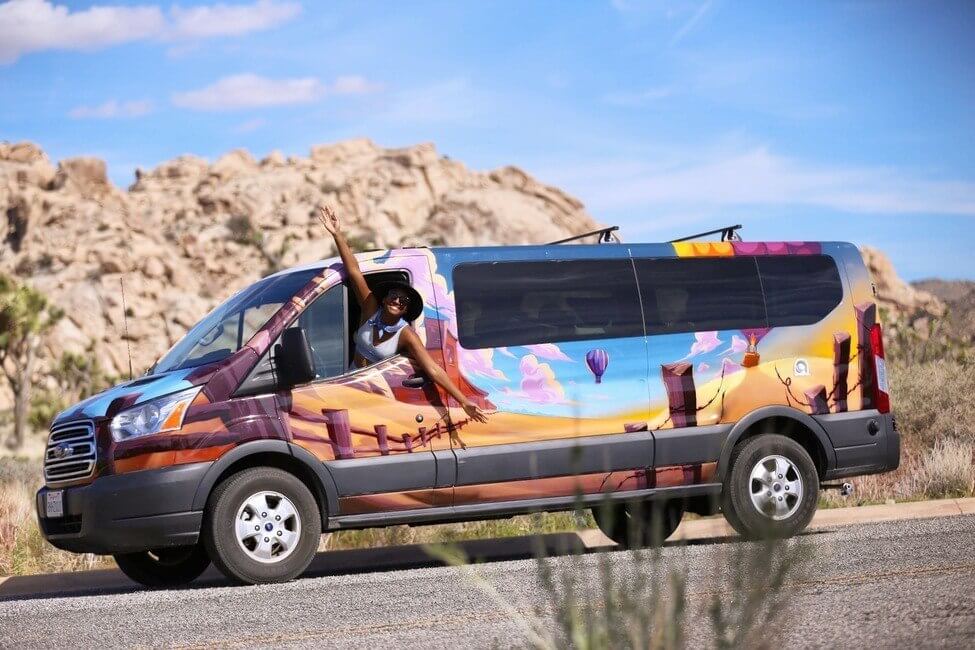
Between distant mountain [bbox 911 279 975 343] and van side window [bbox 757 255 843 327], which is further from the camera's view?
distant mountain [bbox 911 279 975 343]

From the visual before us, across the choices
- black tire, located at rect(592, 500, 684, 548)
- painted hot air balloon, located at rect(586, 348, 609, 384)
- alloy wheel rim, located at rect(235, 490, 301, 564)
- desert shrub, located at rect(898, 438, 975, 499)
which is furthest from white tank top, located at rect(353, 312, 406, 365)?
desert shrub, located at rect(898, 438, 975, 499)

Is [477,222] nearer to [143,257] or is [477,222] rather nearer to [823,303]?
[143,257]

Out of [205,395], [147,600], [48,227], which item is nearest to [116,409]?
[205,395]

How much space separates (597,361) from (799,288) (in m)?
1.98

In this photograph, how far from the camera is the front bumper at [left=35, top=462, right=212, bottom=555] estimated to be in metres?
9.04

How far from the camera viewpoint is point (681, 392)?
1054cm

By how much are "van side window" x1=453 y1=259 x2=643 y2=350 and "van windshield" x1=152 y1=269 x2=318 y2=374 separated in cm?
119

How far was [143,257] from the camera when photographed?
7369 cm

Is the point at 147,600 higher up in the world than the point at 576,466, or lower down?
lower down

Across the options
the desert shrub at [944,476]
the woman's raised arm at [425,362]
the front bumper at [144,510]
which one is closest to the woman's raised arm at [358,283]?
the woman's raised arm at [425,362]

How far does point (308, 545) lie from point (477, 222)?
83.3 metres

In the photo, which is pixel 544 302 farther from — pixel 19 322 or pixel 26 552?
pixel 19 322

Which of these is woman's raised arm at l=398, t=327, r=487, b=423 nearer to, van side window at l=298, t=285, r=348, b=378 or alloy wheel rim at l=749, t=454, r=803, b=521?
van side window at l=298, t=285, r=348, b=378

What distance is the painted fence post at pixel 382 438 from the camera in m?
9.59
